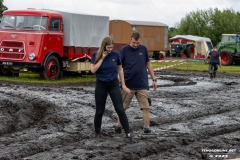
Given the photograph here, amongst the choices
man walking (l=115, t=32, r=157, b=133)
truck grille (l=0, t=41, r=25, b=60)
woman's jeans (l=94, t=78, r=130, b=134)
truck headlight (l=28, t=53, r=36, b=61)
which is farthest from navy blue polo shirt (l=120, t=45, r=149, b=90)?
truck grille (l=0, t=41, r=25, b=60)

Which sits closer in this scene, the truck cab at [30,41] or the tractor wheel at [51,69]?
the truck cab at [30,41]

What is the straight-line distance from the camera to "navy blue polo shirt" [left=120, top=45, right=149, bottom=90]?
12.0 m

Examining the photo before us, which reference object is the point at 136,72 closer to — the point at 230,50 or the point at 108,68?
the point at 108,68

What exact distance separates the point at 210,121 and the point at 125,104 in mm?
2730

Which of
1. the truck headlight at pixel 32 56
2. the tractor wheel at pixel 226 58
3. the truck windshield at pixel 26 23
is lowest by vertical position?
the tractor wheel at pixel 226 58

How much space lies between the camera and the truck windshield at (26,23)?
1017 inches

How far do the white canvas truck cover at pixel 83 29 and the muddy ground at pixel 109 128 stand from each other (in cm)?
696

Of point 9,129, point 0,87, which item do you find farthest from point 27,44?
point 9,129

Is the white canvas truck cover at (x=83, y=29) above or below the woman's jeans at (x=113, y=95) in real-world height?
above

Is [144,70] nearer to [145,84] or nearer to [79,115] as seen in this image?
[145,84]

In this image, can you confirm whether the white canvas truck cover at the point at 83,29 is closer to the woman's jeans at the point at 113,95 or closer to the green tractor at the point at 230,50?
the woman's jeans at the point at 113,95

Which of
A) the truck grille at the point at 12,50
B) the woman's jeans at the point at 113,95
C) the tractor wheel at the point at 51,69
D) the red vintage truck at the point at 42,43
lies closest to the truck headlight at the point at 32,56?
the red vintage truck at the point at 42,43

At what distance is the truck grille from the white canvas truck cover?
212 cm

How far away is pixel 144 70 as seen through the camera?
39.7 feet
